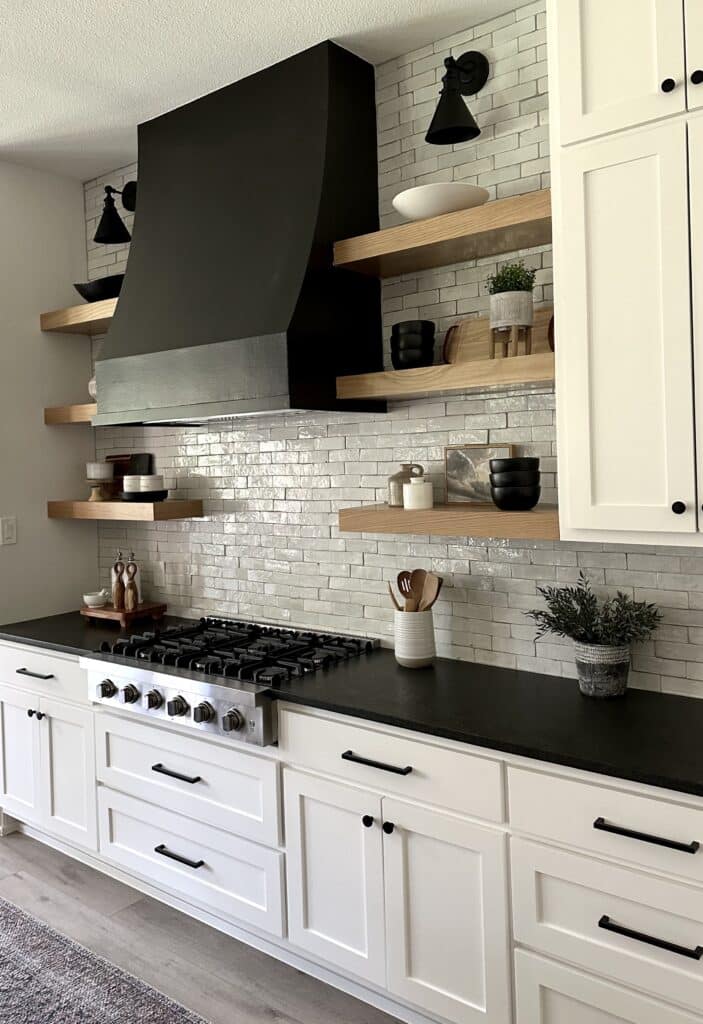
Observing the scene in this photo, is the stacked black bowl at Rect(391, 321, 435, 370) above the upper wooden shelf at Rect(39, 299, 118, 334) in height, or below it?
below

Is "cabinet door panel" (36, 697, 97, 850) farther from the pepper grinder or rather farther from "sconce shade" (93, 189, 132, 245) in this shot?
"sconce shade" (93, 189, 132, 245)

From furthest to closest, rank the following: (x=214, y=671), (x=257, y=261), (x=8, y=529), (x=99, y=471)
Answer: (x=99, y=471) → (x=8, y=529) → (x=257, y=261) → (x=214, y=671)

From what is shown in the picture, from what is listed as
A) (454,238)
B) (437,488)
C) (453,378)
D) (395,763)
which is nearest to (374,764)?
(395,763)

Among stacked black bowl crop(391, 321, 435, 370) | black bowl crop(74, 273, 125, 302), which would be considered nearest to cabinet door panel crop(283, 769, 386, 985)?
stacked black bowl crop(391, 321, 435, 370)

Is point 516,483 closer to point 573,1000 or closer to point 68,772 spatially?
point 573,1000

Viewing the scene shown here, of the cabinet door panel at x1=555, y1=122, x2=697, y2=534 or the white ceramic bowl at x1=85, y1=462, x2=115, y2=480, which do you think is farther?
the white ceramic bowl at x1=85, y1=462, x2=115, y2=480

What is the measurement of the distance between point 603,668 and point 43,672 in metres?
2.19

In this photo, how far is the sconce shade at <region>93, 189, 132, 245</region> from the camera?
365 cm

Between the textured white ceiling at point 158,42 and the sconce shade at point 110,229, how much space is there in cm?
35

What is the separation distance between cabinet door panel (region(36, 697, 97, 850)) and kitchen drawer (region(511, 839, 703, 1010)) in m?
1.81

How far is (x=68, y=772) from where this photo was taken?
328cm

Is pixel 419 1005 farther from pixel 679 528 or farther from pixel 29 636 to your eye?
pixel 29 636

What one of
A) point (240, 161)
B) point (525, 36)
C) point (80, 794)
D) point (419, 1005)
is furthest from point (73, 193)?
point (419, 1005)

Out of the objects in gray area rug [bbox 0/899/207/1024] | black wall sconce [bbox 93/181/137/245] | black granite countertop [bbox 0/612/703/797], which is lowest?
gray area rug [bbox 0/899/207/1024]
